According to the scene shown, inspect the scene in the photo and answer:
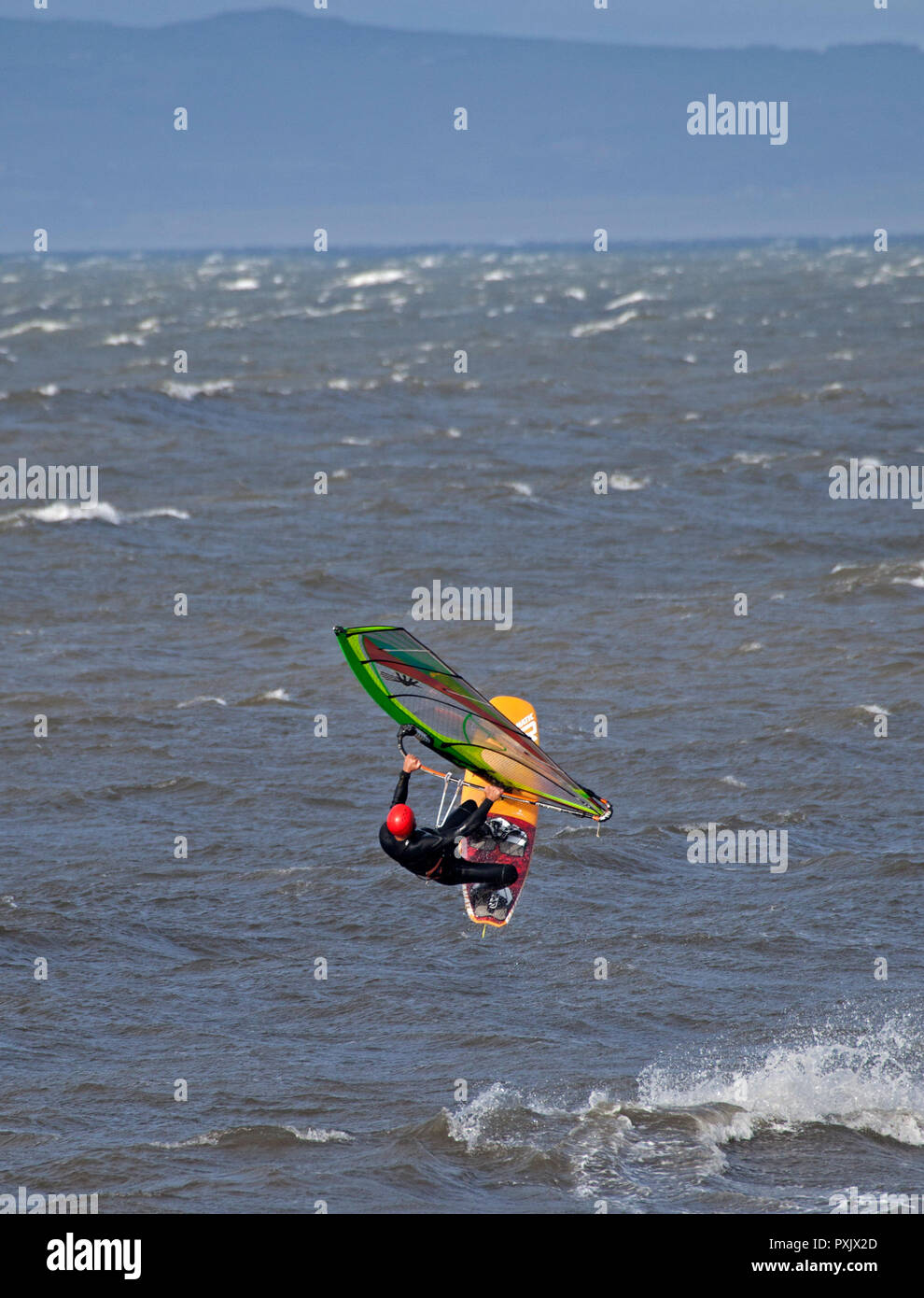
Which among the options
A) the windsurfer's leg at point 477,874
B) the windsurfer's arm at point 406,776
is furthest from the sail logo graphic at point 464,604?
the windsurfer's arm at point 406,776

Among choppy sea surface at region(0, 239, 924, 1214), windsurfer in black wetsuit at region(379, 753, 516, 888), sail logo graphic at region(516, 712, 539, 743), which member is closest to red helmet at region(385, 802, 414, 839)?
windsurfer in black wetsuit at region(379, 753, 516, 888)

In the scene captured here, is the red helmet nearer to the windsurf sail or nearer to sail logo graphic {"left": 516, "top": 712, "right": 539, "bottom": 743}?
the windsurf sail

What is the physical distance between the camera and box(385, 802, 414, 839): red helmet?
14227 mm

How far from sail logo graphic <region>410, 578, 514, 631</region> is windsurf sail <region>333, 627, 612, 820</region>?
49.3 ft

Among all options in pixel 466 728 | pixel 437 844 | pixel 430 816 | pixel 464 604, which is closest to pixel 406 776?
pixel 437 844

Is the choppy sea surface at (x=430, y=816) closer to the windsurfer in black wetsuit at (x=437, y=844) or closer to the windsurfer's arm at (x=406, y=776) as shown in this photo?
the windsurfer in black wetsuit at (x=437, y=844)

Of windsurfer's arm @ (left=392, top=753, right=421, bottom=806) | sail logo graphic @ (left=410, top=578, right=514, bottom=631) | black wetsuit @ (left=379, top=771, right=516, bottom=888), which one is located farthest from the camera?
sail logo graphic @ (left=410, top=578, right=514, bottom=631)

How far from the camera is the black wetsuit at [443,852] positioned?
14.5 m

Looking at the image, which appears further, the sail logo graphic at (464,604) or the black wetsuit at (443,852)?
the sail logo graphic at (464,604)

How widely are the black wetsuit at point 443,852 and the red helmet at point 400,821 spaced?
77mm

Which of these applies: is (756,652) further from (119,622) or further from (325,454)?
(325,454)

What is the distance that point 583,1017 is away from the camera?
17.0 m

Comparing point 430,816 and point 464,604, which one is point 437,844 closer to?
point 430,816

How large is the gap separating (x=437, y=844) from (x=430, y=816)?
7.80 m
